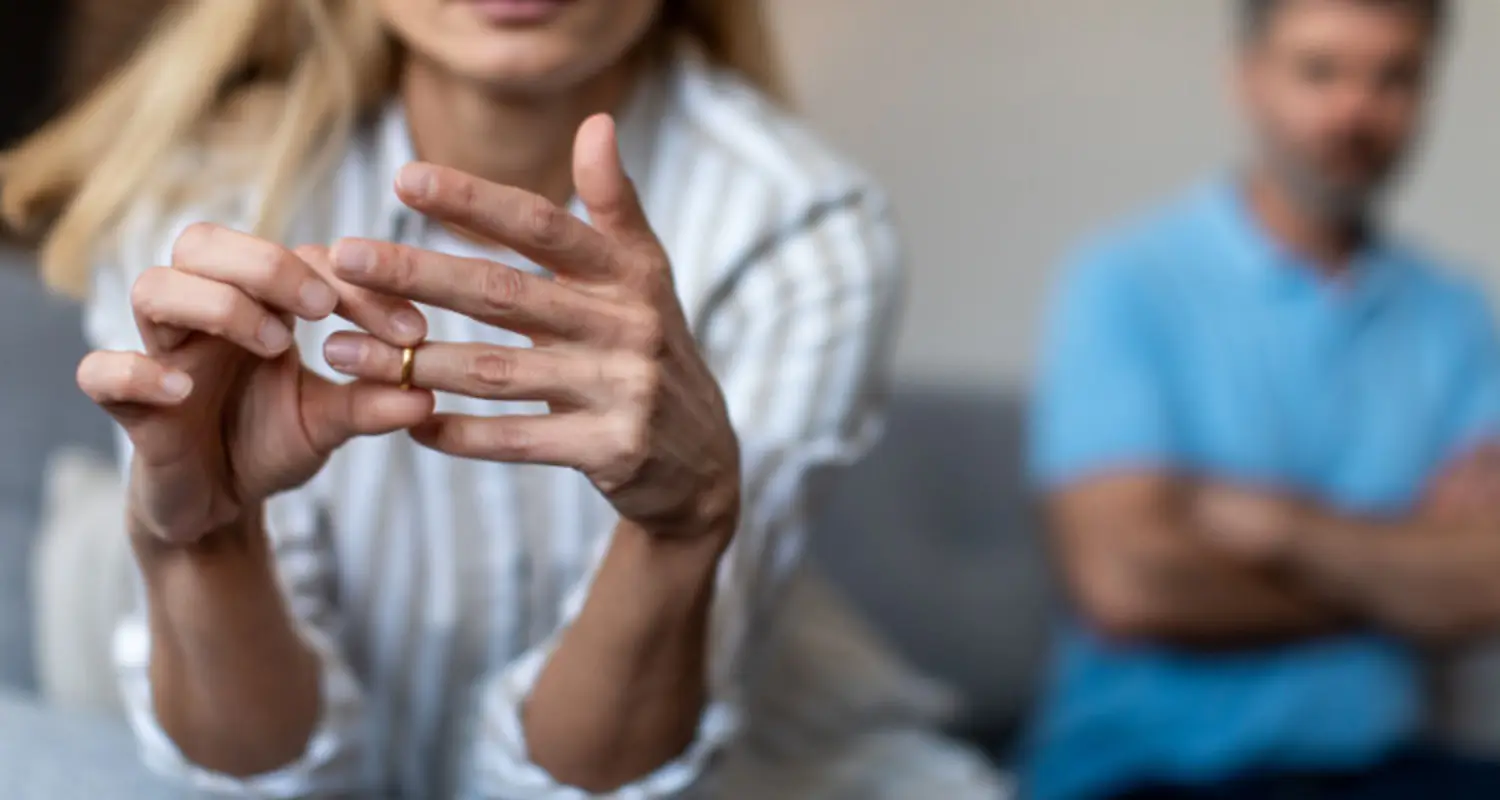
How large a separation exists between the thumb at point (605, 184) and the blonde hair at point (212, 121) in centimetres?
16

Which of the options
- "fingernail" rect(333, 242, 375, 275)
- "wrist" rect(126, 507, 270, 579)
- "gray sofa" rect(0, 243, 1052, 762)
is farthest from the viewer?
"gray sofa" rect(0, 243, 1052, 762)

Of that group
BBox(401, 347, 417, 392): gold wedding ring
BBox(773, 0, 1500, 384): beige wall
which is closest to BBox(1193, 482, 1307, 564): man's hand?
BBox(773, 0, 1500, 384): beige wall

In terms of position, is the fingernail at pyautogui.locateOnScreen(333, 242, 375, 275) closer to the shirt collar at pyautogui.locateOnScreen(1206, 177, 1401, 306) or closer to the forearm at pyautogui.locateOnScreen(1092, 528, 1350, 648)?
the forearm at pyautogui.locateOnScreen(1092, 528, 1350, 648)

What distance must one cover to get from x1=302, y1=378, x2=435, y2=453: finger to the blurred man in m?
0.55

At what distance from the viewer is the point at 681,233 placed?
0.52 metres

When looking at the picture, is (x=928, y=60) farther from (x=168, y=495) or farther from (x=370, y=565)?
(x=168, y=495)

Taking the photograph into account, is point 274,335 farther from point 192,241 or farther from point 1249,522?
point 1249,522

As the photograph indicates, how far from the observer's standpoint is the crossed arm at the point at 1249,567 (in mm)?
814

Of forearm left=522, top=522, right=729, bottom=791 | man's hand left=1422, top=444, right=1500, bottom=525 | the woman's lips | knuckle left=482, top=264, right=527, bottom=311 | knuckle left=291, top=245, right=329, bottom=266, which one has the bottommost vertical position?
man's hand left=1422, top=444, right=1500, bottom=525

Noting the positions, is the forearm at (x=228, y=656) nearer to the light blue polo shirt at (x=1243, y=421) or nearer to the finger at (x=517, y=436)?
the finger at (x=517, y=436)

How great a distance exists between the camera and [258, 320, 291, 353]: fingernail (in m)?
0.34

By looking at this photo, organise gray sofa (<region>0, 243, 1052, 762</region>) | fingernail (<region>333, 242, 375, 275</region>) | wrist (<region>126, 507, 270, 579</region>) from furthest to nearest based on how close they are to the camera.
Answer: gray sofa (<region>0, 243, 1052, 762</region>) → wrist (<region>126, 507, 270, 579</region>) → fingernail (<region>333, 242, 375, 275</region>)

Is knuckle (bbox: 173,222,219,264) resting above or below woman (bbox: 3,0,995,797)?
above

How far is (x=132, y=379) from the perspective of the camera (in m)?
0.35
